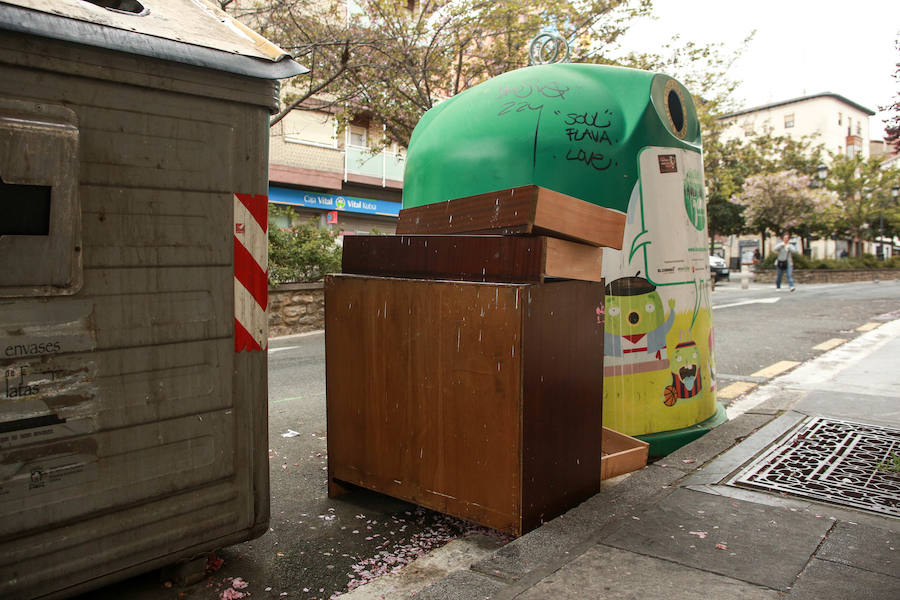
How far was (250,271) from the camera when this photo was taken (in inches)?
95.8

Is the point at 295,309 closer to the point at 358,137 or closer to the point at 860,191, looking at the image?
the point at 358,137

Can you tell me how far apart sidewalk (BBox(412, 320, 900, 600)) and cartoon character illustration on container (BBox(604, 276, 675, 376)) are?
0.59 m

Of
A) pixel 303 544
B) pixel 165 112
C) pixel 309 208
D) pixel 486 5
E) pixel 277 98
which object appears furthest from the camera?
pixel 309 208

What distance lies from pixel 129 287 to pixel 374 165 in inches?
903

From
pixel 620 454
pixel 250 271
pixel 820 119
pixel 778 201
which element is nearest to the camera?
pixel 250 271

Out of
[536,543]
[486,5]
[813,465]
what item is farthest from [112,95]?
[486,5]

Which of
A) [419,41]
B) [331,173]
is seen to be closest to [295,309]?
[419,41]

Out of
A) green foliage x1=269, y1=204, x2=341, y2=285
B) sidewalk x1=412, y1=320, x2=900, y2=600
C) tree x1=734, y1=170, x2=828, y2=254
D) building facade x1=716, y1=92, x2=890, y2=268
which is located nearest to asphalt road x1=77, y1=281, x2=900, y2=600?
sidewalk x1=412, y1=320, x2=900, y2=600

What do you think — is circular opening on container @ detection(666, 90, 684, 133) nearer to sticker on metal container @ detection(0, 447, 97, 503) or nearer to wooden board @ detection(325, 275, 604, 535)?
wooden board @ detection(325, 275, 604, 535)

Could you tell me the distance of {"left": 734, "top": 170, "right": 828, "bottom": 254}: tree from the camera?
3138 cm

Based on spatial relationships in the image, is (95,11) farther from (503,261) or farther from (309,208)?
(309,208)

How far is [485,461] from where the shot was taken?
8.91 ft

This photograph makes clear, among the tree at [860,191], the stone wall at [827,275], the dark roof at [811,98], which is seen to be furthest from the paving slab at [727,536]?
the dark roof at [811,98]

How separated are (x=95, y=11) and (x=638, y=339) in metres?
3.04
